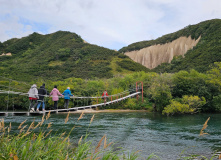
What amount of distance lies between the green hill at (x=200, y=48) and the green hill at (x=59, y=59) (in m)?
13.2

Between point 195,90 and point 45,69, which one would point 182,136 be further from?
point 45,69

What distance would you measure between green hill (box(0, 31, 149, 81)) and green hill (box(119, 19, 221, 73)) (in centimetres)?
1325

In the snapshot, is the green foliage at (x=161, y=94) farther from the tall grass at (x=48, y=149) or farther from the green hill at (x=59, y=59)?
the tall grass at (x=48, y=149)

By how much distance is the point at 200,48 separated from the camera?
222 ft

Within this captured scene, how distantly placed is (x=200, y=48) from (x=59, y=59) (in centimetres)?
4738

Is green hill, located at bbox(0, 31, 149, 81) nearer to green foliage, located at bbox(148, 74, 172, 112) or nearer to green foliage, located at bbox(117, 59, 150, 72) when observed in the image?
green foliage, located at bbox(117, 59, 150, 72)

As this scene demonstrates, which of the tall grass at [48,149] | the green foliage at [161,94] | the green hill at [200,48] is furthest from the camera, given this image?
the green hill at [200,48]

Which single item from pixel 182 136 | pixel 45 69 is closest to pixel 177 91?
pixel 182 136

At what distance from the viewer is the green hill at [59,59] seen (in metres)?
65.8

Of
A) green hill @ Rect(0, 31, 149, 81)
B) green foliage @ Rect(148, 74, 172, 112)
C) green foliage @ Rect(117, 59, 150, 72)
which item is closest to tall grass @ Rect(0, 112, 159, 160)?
green foliage @ Rect(148, 74, 172, 112)

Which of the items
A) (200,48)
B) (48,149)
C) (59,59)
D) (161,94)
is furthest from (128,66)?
(48,149)

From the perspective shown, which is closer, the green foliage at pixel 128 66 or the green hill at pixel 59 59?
the green hill at pixel 59 59

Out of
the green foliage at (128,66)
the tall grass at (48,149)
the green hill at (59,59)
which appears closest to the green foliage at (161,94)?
the green hill at (59,59)

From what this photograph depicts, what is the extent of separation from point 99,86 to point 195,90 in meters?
17.8
